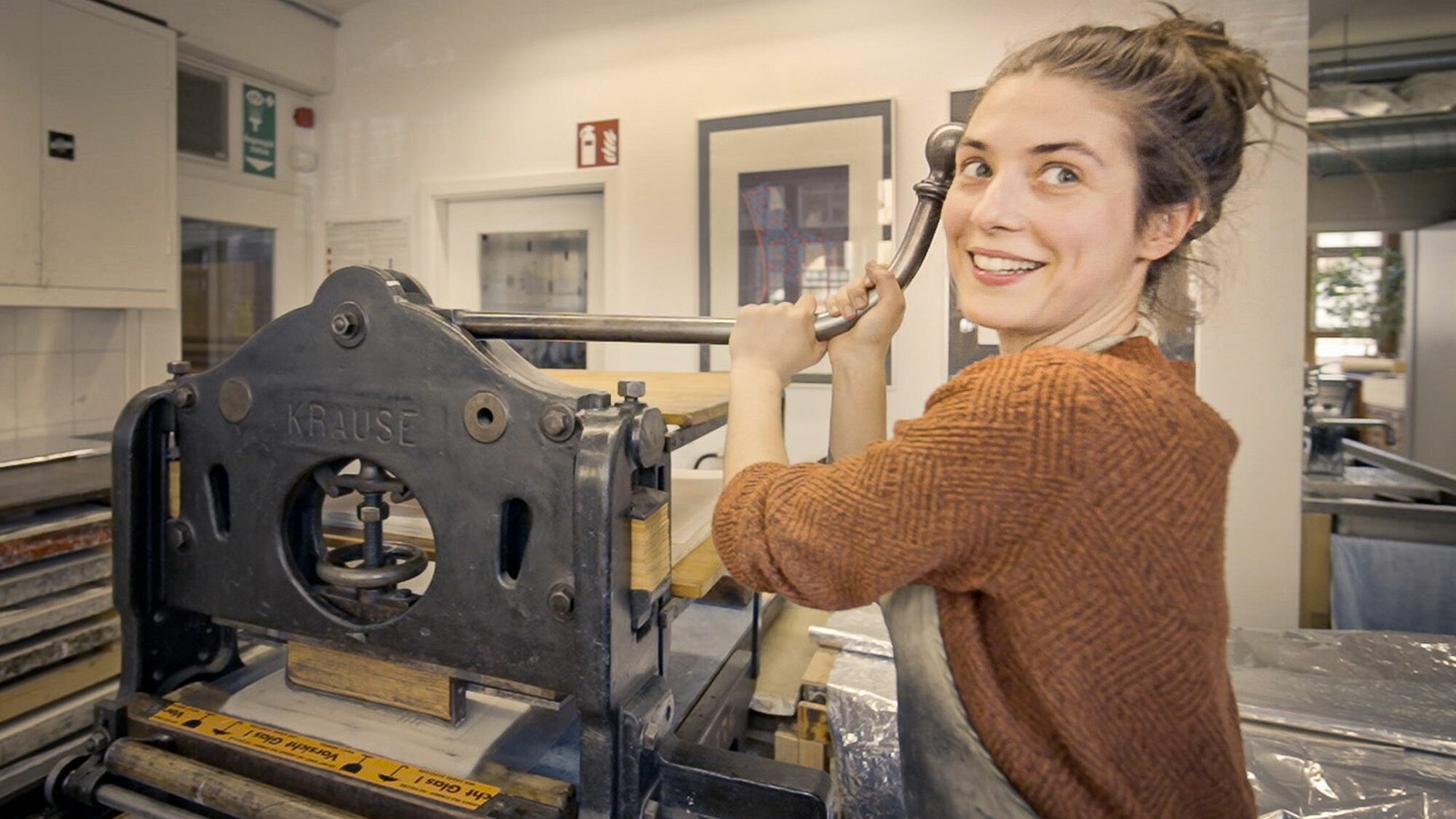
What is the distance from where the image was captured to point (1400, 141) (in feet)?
10.3

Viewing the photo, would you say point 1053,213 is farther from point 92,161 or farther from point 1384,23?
point 1384,23

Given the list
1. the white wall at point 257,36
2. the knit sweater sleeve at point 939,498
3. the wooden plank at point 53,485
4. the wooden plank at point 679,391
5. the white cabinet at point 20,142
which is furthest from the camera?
the white wall at point 257,36

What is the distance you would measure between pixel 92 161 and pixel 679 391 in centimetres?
269

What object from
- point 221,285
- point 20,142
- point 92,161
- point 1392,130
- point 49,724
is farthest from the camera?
point 221,285

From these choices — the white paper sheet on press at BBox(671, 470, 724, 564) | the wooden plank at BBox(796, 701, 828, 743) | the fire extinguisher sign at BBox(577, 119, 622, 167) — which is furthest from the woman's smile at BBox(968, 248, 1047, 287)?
the fire extinguisher sign at BBox(577, 119, 622, 167)

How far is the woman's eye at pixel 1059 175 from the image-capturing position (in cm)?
66

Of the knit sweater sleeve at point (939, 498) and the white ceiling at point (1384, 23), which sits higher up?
the white ceiling at point (1384, 23)

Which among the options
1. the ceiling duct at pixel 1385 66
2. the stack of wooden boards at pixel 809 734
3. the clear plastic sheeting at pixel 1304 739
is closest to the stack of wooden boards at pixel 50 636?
the stack of wooden boards at pixel 809 734

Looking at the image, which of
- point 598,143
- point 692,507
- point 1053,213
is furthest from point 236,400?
point 598,143

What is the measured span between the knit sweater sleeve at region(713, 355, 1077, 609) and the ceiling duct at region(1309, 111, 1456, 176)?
3.47 metres

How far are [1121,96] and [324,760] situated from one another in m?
0.88

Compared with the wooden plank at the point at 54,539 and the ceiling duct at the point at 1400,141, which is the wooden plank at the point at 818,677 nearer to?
the wooden plank at the point at 54,539

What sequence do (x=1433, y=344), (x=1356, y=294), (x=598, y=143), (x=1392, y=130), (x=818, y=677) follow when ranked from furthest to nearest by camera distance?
(x=1356, y=294)
(x=1433, y=344)
(x=1392, y=130)
(x=598, y=143)
(x=818, y=677)

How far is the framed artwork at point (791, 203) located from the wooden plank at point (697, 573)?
2.02 metres
